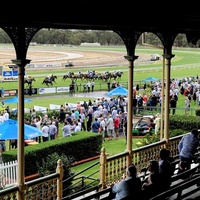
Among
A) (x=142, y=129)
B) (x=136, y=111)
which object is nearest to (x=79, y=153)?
(x=142, y=129)

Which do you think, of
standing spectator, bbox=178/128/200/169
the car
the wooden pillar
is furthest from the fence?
the car

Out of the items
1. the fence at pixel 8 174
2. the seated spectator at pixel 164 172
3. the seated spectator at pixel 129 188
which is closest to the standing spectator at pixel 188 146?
the seated spectator at pixel 164 172

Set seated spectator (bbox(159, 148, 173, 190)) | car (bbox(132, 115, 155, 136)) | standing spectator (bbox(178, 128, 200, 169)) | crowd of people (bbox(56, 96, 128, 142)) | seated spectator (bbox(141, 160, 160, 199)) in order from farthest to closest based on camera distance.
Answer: car (bbox(132, 115, 155, 136))
crowd of people (bbox(56, 96, 128, 142))
standing spectator (bbox(178, 128, 200, 169))
seated spectator (bbox(159, 148, 173, 190))
seated spectator (bbox(141, 160, 160, 199))

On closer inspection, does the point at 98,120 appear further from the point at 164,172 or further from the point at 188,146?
the point at 164,172

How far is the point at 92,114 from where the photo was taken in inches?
1050

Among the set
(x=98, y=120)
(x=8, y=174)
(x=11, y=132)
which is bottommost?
(x=8, y=174)

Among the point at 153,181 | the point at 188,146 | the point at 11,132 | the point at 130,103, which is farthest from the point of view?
the point at 11,132

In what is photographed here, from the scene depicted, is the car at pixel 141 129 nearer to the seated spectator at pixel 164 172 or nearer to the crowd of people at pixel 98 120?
the crowd of people at pixel 98 120

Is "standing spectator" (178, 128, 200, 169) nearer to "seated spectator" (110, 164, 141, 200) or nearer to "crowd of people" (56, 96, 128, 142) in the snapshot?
"seated spectator" (110, 164, 141, 200)

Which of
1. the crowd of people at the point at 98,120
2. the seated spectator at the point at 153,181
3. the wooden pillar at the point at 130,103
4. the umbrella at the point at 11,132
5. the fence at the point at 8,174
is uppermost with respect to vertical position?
the wooden pillar at the point at 130,103

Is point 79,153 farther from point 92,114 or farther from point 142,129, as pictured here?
point 92,114

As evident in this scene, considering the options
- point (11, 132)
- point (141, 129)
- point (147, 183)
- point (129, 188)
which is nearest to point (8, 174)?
point (11, 132)

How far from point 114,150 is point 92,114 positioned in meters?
6.61

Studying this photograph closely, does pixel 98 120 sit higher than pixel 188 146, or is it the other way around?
pixel 188 146
